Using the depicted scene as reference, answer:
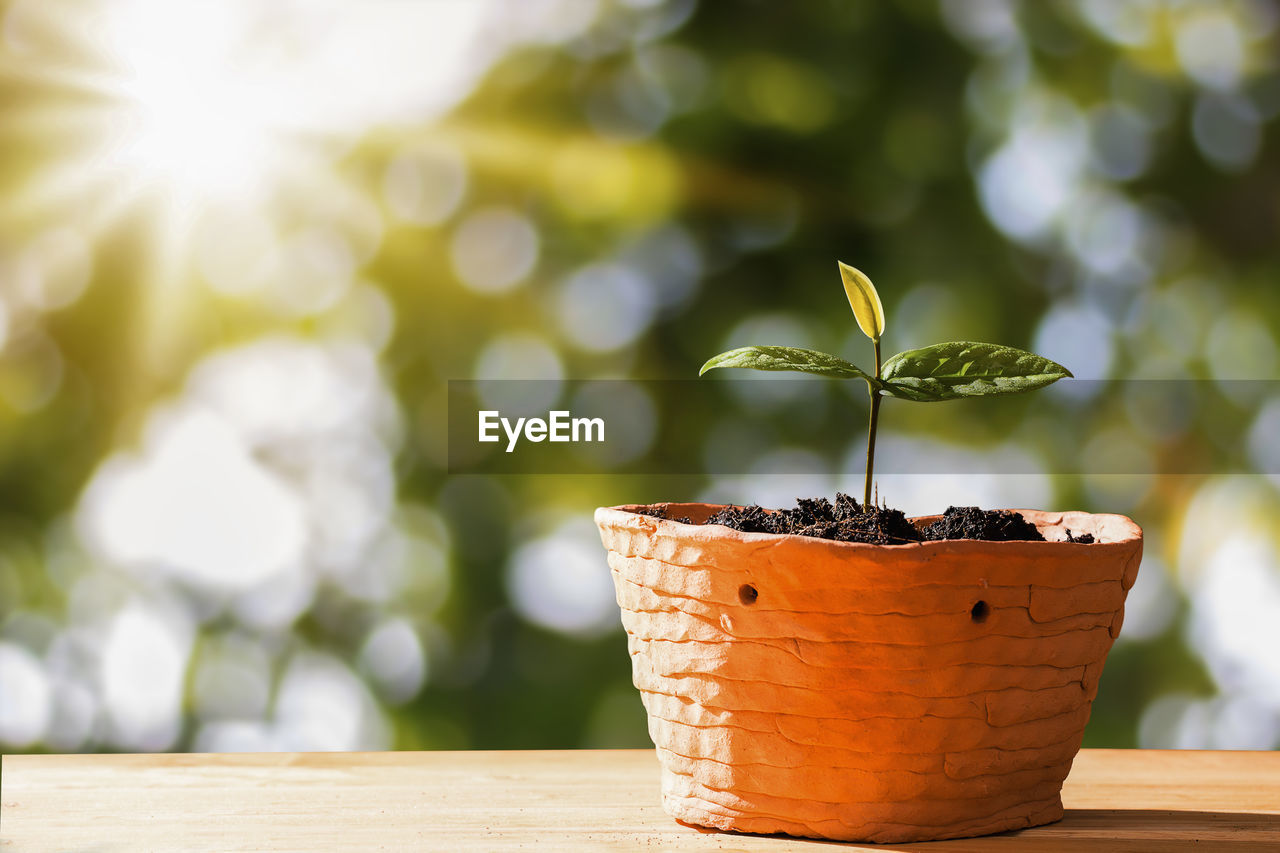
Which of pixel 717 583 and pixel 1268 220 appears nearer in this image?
pixel 717 583

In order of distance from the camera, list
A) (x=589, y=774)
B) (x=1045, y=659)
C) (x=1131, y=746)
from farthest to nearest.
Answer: (x=1131, y=746) < (x=589, y=774) < (x=1045, y=659)

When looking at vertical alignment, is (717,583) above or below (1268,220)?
below

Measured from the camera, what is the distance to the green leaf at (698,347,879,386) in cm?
87

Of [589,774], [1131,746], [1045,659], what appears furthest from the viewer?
[1131,746]

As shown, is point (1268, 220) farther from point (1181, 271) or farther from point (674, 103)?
Result: point (674, 103)

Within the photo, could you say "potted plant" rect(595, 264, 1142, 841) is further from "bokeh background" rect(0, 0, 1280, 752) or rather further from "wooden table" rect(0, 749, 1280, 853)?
"bokeh background" rect(0, 0, 1280, 752)

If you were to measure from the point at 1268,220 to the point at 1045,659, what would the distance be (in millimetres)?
878

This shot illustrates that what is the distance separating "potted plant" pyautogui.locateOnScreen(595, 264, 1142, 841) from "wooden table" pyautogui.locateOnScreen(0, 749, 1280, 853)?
41 millimetres

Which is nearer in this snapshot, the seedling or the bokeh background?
the seedling

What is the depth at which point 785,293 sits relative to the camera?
1382mm

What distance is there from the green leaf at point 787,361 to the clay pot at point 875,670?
15 centimetres

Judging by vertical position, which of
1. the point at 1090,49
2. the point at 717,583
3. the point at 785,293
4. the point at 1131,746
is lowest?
the point at 1131,746

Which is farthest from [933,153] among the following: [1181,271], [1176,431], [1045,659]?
[1045,659]

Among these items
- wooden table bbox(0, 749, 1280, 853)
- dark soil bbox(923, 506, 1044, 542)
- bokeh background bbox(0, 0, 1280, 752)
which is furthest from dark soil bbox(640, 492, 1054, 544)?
bokeh background bbox(0, 0, 1280, 752)
